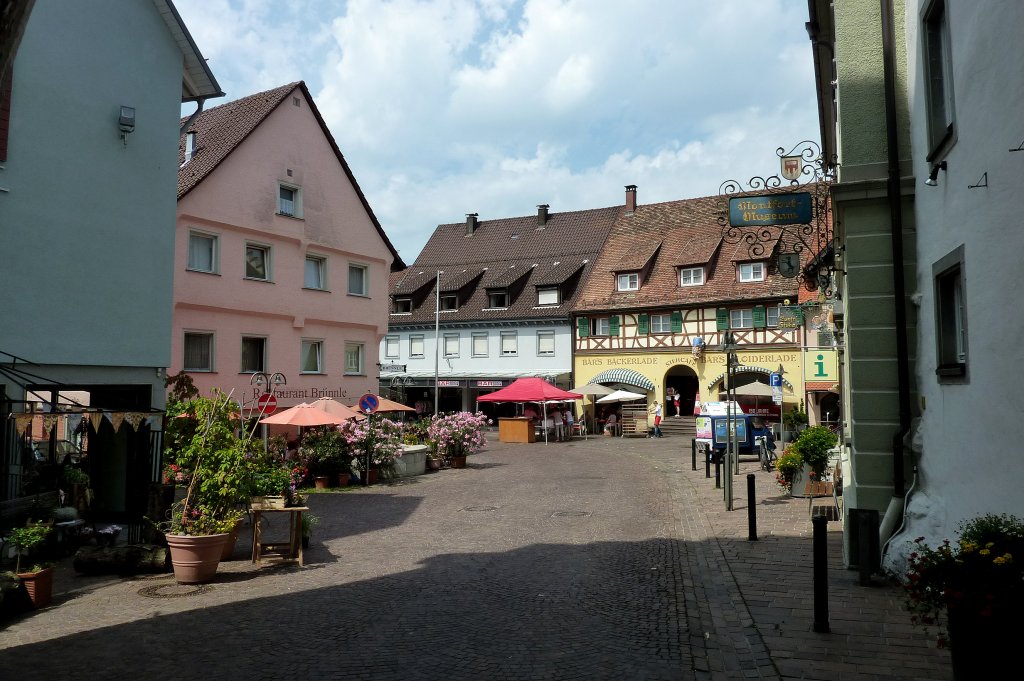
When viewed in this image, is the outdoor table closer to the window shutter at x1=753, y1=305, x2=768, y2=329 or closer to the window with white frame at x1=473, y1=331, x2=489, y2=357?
the window shutter at x1=753, y1=305, x2=768, y2=329

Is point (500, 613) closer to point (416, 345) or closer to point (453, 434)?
point (453, 434)

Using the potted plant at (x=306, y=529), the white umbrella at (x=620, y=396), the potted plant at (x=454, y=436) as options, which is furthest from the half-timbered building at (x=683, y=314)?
the potted plant at (x=306, y=529)

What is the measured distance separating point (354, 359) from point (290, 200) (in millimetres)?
5877

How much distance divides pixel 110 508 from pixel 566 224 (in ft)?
128

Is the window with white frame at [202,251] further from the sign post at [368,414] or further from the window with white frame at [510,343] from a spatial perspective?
the window with white frame at [510,343]

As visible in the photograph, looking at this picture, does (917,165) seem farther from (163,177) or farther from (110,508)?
(110,508)

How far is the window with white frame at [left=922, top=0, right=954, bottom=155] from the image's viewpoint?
321 inches

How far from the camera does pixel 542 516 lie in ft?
46.9

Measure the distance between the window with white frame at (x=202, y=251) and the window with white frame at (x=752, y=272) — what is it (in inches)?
990

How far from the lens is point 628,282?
140 feet

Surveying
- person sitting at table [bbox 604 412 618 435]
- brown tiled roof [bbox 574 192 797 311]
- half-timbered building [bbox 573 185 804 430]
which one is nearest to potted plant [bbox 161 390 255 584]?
half-timbered building [bbox 573 185 804 430]

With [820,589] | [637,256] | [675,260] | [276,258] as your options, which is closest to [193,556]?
[820,589]

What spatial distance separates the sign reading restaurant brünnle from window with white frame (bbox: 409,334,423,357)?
3890 cm

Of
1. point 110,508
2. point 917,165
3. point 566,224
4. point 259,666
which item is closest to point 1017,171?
point 917,165
